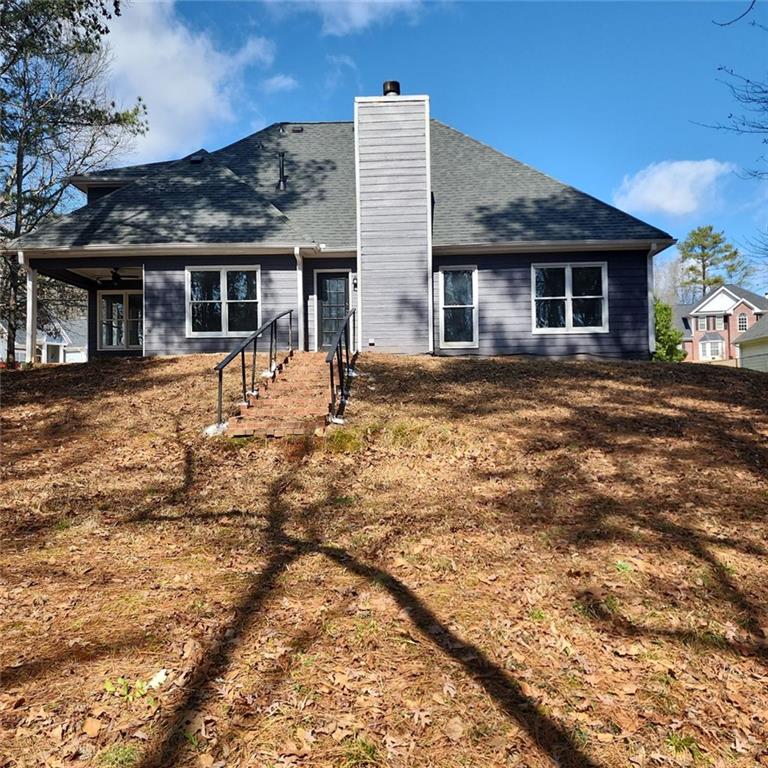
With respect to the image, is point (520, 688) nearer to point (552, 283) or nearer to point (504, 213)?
point (552, 283)

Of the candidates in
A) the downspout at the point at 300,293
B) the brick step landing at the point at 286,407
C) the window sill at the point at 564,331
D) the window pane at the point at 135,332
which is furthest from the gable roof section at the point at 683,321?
the brick step landing at the point at 286,407

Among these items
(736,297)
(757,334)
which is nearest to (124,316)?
(757,334)

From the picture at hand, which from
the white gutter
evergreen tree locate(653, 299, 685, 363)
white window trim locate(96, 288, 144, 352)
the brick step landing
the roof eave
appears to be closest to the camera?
the brick step landing

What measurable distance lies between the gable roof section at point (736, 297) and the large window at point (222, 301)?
1881 inches

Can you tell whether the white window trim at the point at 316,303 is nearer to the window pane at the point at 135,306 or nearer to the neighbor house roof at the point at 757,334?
the window pane at the point at 135,306

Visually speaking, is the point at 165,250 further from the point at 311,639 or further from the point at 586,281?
the point at 311,639

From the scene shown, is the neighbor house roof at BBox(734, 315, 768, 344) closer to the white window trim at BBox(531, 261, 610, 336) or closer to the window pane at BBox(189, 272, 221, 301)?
the white window trim at BBox(531, 261, 610, 336)

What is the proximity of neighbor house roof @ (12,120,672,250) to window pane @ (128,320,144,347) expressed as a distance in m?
2.85

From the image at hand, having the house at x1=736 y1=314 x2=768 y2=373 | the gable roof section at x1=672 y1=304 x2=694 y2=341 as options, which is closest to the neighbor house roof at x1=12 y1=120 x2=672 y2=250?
the house at x1=736 y1=314 x2=768 y2=373

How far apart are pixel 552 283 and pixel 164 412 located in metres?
9.34

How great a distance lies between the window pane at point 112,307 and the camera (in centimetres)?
1531

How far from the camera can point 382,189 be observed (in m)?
13.4

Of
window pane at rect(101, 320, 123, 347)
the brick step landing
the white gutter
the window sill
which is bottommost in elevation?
the brick step landing

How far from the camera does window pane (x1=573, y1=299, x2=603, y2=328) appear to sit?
13539 millimetres
